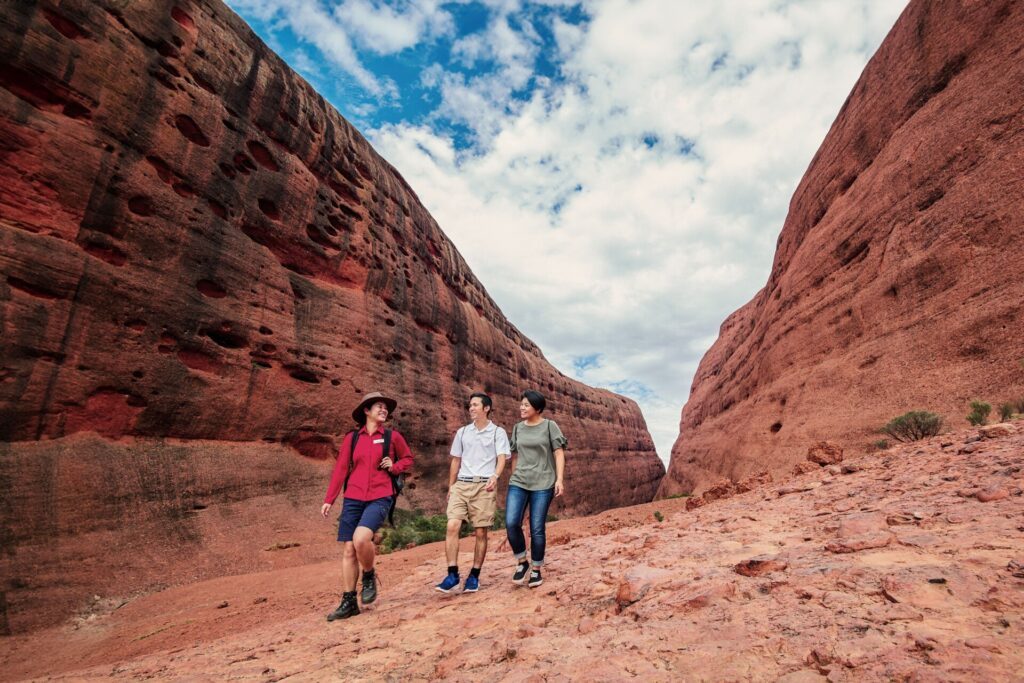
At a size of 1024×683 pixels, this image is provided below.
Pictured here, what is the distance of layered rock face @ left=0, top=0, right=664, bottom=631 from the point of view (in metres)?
A: 7.19

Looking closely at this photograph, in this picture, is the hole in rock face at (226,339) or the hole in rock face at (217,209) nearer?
the hole in rock face at (226,339)

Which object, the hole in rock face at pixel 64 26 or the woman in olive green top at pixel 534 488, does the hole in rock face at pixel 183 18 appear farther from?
the woman in olive green top at pixel 534 488

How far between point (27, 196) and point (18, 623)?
Answer: 6291 millimetres

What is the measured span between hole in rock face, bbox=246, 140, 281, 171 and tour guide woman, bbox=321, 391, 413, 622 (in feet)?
31.6

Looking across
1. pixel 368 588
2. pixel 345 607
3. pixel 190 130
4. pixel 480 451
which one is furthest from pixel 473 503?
pixel 190 130

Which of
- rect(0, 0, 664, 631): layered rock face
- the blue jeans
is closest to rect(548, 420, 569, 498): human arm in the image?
the blue jeans

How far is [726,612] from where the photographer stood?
259cm

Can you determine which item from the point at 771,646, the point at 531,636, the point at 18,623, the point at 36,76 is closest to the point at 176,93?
the point at 36,76

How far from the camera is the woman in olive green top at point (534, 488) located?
4520 mm

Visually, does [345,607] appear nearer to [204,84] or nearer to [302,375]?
[302,375]

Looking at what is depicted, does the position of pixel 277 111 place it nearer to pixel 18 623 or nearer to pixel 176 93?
pixel 176 93

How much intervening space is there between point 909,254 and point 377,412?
14798 millimetres

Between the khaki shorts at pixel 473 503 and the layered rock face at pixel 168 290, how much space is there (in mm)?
6172

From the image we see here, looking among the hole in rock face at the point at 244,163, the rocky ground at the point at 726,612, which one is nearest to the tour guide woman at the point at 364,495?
the rocky ground at the point at 726,612
